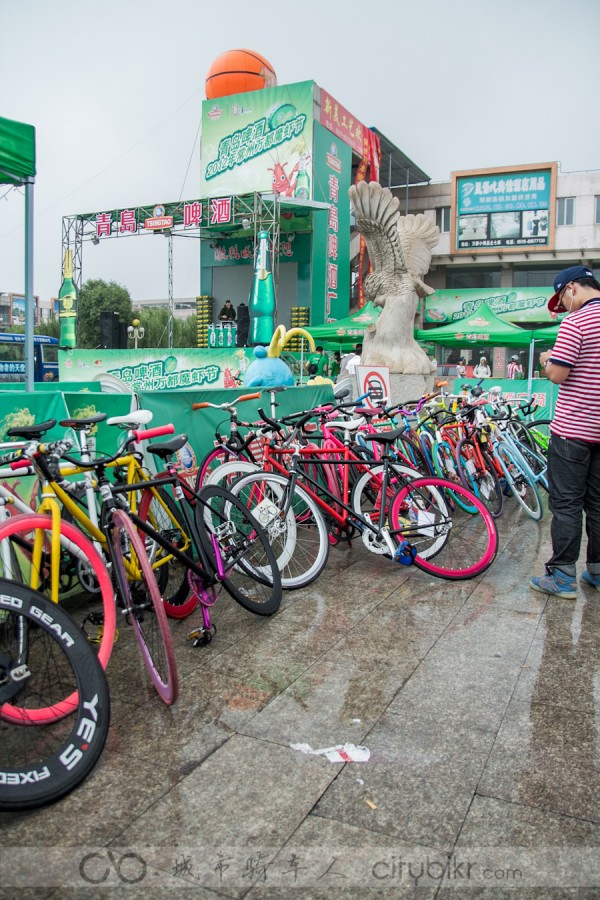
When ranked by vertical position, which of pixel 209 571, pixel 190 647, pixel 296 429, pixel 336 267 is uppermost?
pixel 336 267

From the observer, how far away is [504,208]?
124 feet

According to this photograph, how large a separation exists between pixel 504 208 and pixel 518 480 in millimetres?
34664

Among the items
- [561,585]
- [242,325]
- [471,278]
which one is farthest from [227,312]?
[561,585]

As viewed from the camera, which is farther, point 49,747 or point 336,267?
point 336,267

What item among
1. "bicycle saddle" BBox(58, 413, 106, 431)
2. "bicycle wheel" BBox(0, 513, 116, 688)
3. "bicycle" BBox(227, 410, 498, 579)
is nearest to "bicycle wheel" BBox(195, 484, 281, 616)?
"bicycle" BBox(227, 410, 498, 579)

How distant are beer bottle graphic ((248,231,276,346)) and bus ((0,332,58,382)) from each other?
7439 millimetres

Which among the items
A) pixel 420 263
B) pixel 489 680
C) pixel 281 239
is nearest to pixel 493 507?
pixel 489 680

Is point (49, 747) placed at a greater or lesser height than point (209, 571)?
lesser

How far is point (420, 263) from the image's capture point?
13312mm

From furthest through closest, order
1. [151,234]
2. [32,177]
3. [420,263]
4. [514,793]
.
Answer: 1. [151,234]
2. [420,263]
3. [32,177]
4. [514,793]

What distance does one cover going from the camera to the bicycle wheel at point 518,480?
679 centimetres

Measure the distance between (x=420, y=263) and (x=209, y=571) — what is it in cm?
1078

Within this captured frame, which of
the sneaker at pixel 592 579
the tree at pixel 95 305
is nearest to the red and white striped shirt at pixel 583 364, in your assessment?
the sneaker at pixel 592 579

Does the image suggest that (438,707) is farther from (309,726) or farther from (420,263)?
(420,263)
